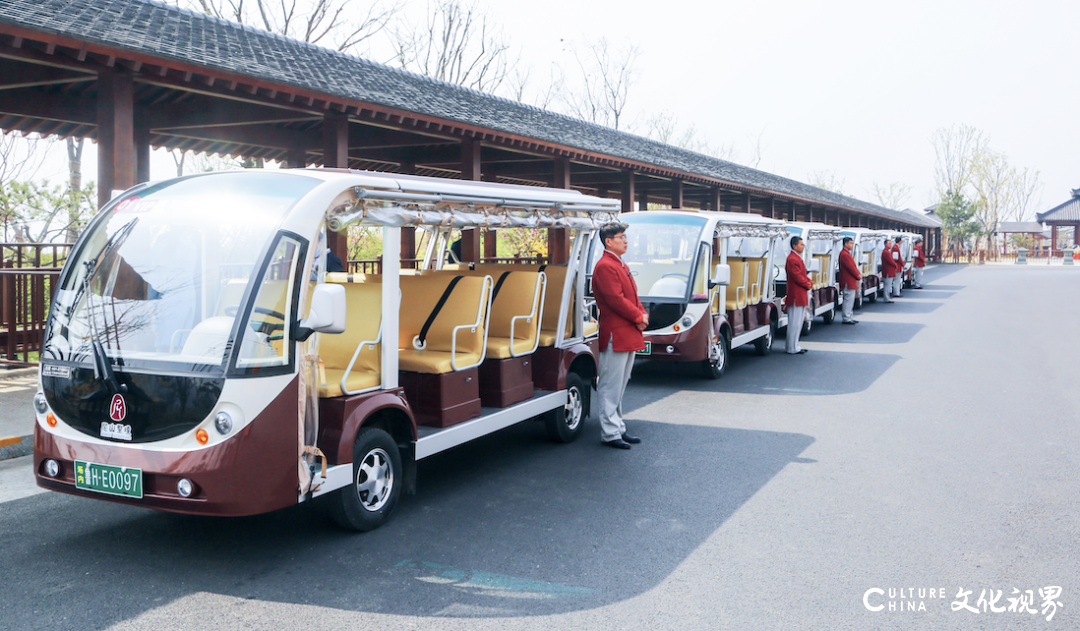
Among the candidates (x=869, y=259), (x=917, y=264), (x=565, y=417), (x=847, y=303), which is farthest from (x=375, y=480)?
(x=917, y=264)

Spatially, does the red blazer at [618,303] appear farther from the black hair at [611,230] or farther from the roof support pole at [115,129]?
the roof support pole at [115,129]

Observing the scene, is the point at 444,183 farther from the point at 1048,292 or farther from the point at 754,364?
the point at 1048,292

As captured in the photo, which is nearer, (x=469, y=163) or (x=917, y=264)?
(x=469, y=163)

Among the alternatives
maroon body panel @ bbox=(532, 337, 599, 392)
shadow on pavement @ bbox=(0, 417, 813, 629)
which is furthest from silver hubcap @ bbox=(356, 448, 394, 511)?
maroon body panel @ bbox=(532, 337, 599, 392)

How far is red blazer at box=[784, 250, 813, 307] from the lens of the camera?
13.6 metres

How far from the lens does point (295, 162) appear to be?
16.8m

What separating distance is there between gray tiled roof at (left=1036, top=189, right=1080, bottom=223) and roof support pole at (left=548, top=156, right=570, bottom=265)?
286 ft

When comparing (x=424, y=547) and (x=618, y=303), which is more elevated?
(x=618, y=303)

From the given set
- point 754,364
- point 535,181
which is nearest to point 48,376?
point 754,364

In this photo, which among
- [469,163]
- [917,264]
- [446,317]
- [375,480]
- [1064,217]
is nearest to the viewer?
[375,480]

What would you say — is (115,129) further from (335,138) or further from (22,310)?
(335,138)

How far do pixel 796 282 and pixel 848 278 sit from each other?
5.76 meters

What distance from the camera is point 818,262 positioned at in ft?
57.7

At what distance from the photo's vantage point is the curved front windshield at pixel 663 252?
11086 mm
